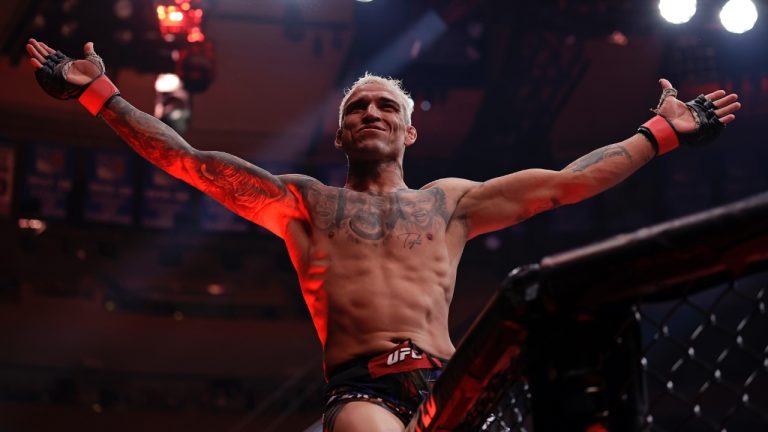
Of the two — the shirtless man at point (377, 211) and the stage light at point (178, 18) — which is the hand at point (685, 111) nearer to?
the shirtless man at point (377, 211)

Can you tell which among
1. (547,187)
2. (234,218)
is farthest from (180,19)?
(547,187)

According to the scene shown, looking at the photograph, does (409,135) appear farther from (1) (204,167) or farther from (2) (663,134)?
(2) (663,134)

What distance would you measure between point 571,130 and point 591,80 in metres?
0.55

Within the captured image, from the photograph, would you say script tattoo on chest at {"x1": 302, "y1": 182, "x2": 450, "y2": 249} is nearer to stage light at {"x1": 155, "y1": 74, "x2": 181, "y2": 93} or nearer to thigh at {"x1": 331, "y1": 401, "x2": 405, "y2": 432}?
thigh at {"x1": 331, "y1": 401, "x2": 405, "y2": 432}

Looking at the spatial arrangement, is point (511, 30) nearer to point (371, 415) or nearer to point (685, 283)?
point (371, 415)

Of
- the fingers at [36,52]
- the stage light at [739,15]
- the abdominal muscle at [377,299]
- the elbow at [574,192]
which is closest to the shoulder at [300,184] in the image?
the abdominal muscle at [377,299]

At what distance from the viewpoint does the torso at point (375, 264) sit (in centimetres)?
226

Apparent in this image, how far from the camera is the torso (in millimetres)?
2260

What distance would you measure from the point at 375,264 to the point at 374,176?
39 centimetres

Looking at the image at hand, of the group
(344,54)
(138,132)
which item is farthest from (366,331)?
(344,54)

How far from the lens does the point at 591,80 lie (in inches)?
365

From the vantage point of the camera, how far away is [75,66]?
2576 millimetres

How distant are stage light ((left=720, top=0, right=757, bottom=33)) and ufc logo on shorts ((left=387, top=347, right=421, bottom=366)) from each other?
523 centimetres

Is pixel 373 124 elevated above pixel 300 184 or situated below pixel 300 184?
above
